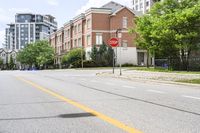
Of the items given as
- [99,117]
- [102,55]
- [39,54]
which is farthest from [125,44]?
[99,117]

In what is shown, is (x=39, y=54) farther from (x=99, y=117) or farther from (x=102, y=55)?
(x=99, y=117)

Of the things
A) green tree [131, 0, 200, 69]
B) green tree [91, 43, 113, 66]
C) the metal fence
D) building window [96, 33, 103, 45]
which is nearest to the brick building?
building window [96, 33, 103, 45]

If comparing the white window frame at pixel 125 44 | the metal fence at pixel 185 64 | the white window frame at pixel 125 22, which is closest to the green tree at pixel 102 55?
the white window frame at pixel 125 44

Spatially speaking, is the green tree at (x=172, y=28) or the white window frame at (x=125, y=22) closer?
the green tree at (x=172, y=28)

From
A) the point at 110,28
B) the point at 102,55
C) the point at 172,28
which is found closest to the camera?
the point at 172,28

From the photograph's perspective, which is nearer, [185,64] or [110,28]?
[185,64]

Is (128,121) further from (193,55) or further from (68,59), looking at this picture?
(68,59)

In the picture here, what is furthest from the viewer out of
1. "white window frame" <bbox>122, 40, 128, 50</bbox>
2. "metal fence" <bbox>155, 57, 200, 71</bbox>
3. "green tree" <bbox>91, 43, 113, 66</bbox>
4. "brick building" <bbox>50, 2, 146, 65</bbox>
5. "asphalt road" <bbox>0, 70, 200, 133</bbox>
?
"white window frame" <bbox>122, 40, 128, 50</bbox>

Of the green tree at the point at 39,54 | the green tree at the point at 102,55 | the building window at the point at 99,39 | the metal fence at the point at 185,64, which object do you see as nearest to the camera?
the metal fence at the point at 185,64

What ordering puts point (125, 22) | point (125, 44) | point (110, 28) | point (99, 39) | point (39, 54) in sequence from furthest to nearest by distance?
point (39, 54)
point (125, 22)
point (110, 28)
point (125, 44)
point (99, 39)

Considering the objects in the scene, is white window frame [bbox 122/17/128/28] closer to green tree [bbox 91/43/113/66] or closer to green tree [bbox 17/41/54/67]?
green tree [bbox 91/43/113/66]

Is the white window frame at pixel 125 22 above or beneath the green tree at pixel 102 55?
above

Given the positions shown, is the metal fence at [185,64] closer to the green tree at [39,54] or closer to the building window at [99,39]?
the building window at [99,39]

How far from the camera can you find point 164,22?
3888cm
